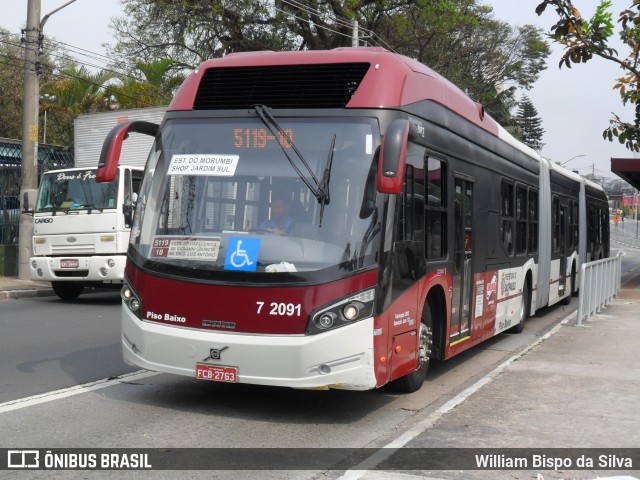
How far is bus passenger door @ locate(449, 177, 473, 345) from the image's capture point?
9188mm

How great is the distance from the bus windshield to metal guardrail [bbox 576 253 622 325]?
9.10 m

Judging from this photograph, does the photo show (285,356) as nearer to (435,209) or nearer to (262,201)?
(262,201)

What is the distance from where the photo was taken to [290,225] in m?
6.80

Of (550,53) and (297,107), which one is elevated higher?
(550,53)

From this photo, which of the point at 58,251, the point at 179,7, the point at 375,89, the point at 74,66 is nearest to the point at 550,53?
the point at 179,7

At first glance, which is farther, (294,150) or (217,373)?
(294,150)

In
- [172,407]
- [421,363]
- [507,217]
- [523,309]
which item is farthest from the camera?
[523,309]

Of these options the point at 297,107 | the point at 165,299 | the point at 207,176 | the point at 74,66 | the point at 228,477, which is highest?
the point at 74,66

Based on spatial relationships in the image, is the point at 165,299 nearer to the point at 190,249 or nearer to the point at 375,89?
the point at 190,249

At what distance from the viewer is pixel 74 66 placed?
107 ft

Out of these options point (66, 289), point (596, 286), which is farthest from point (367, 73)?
point (66, 289)

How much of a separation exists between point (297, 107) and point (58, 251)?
9948 millimetres

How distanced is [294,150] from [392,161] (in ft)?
3.09

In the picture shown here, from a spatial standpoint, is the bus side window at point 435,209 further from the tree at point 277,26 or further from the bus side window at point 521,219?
the tree at point 277,26
